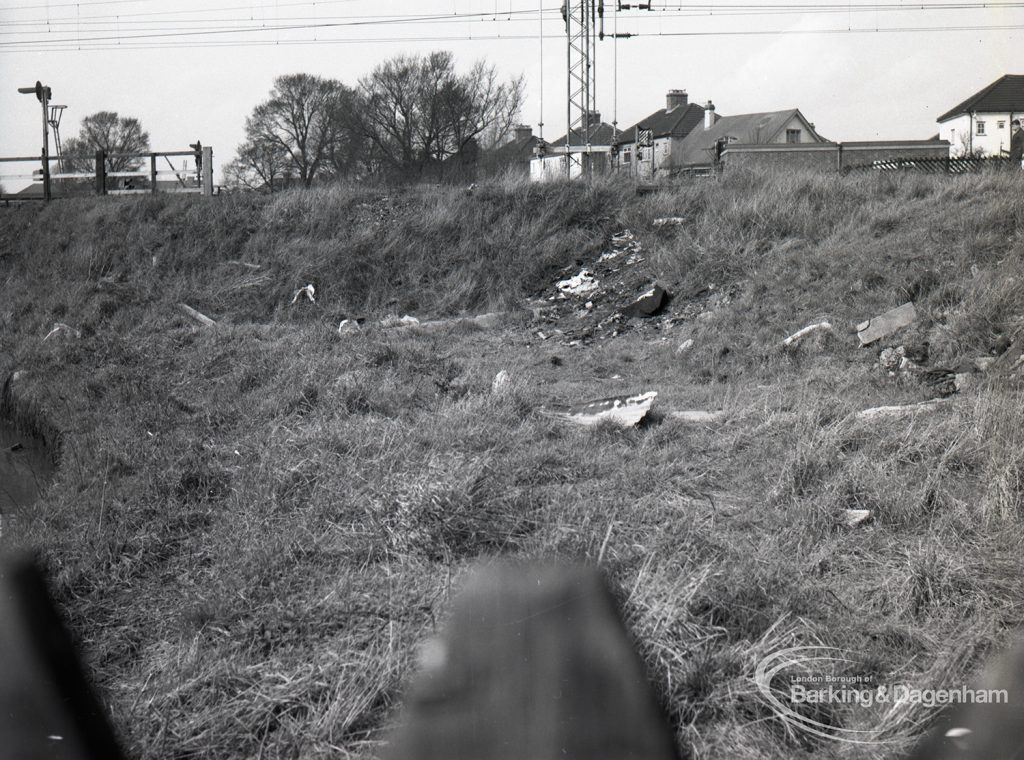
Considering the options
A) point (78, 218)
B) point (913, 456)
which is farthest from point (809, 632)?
point (78, 218)

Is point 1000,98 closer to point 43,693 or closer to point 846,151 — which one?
point 846,151

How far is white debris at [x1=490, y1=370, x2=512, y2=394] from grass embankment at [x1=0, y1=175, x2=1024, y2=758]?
175mm

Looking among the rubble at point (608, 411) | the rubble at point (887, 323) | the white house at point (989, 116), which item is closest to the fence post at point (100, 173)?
the rubble at point (608, 411)

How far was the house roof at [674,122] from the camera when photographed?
175 feet

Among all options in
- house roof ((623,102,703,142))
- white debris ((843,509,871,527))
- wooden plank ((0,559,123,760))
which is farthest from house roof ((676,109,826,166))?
wooden plank ((0,559,123,760))

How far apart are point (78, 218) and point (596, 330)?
1190 centimetres

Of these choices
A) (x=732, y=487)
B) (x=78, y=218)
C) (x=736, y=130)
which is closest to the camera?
(x=732, y=487)

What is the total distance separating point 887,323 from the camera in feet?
28.9

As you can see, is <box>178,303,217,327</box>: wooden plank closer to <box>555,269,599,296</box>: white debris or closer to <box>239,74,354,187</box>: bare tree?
<box>555,269,599,296</box>: white debris

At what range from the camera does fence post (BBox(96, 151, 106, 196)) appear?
64.4ft

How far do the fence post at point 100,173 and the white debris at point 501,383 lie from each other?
15081mm

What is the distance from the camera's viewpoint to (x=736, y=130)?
46.0 meters

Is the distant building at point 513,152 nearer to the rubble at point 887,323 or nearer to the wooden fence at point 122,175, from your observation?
the wooden fence at point 122,175

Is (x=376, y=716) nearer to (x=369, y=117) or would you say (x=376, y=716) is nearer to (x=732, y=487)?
(x=732, y=487)
